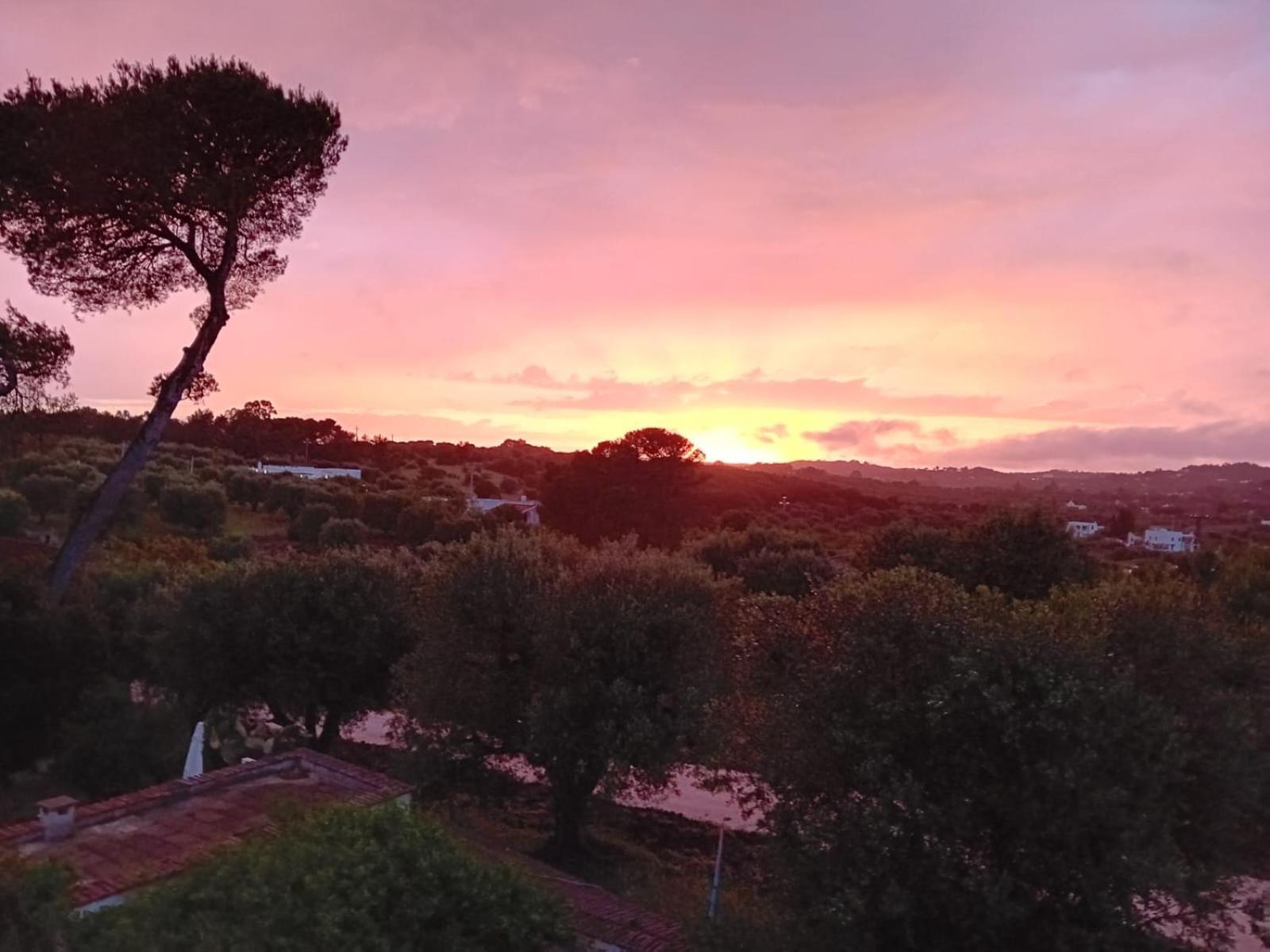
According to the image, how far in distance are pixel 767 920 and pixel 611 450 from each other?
124 ft

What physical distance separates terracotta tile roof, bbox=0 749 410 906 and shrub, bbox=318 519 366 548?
2813 centimetres

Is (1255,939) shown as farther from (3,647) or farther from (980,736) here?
A: (3,647)

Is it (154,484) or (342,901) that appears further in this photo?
(154,484)

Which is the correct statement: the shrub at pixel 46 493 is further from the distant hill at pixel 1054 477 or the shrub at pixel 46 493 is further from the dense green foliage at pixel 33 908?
the distant hill at pixel 1054 477

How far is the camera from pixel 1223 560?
25.9m

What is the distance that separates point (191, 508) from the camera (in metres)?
40.2

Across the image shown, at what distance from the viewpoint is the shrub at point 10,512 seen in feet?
112

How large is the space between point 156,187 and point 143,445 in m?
4.59

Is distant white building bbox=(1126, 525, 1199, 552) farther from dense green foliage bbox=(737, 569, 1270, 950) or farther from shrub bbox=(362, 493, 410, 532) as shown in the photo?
dense green foliage bbox=(737, 569, 1270, 950)

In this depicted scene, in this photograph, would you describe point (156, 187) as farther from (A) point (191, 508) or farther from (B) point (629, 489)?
(B) point (629, 489)

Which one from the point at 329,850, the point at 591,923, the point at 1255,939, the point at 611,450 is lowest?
the point at 1255,939

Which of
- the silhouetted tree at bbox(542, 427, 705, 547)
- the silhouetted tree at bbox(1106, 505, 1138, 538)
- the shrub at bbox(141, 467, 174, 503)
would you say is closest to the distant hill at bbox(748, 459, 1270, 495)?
the silhouetted tree at bbox(1106, 505, 1138, 538)

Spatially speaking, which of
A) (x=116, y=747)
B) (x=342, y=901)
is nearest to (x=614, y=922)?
(x=342, y=901)

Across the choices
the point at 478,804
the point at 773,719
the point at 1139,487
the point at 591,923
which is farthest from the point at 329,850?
the point at 1139,487
